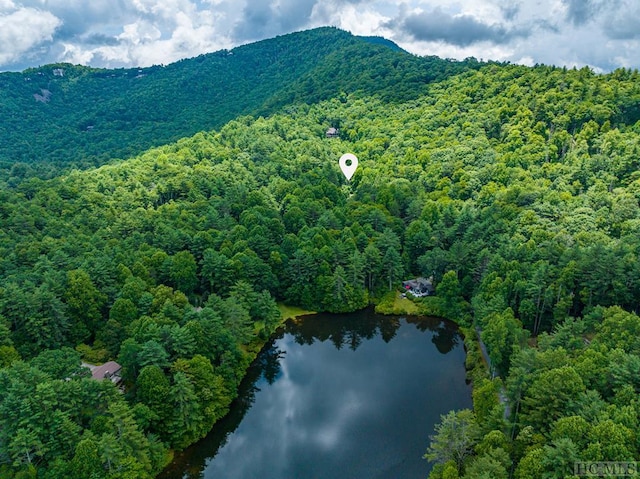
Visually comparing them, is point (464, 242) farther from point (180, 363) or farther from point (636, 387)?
point (180, 363)

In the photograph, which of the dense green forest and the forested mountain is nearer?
the dense green forest

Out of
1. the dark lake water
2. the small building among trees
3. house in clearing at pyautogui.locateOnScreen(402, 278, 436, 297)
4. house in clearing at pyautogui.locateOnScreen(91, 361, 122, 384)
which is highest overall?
the small building among trees

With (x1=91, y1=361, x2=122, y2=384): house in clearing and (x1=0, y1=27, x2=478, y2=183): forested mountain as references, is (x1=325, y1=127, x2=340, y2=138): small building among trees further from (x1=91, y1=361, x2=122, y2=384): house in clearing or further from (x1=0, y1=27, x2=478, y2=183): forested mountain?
(x1=91, y1=361, x2=122, y2=384): house in clearing

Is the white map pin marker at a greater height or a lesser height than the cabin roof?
greater

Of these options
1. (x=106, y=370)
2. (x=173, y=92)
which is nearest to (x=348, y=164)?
(x=106, y=370)

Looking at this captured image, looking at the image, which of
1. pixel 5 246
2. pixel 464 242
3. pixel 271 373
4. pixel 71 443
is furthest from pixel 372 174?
pixel 71 443

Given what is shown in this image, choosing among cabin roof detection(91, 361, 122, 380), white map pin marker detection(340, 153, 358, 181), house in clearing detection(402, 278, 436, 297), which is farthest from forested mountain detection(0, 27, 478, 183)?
house in clearing detection(402, 278, 436, 297)

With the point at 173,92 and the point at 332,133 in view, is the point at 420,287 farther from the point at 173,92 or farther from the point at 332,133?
the point at 173,92

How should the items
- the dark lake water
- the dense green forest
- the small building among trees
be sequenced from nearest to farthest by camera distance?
the dense green forest < the dark lake water < the small building among trees
